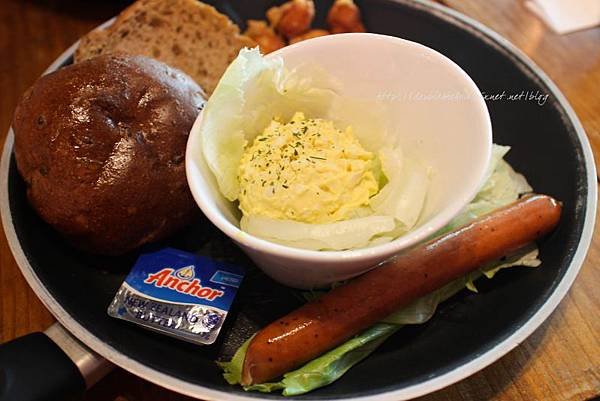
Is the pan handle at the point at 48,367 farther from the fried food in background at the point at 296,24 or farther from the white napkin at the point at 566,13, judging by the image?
the white napkin at the point at 566,13

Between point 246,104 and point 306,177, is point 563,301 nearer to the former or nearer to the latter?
point 306,177

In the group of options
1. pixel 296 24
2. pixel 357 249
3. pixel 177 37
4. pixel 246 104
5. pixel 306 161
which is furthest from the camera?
pixel 296 24

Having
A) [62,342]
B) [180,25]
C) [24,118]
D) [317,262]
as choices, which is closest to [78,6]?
[180,25]

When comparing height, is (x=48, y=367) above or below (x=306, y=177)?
below

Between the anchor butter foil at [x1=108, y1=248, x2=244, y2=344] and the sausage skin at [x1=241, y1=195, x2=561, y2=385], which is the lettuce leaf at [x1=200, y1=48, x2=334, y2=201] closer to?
the anchor butter foil at [x1=108, y1=248, x2=244, y2=344]

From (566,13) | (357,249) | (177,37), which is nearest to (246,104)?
(357,249)

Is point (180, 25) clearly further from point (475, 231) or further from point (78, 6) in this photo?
point (475, 231)
